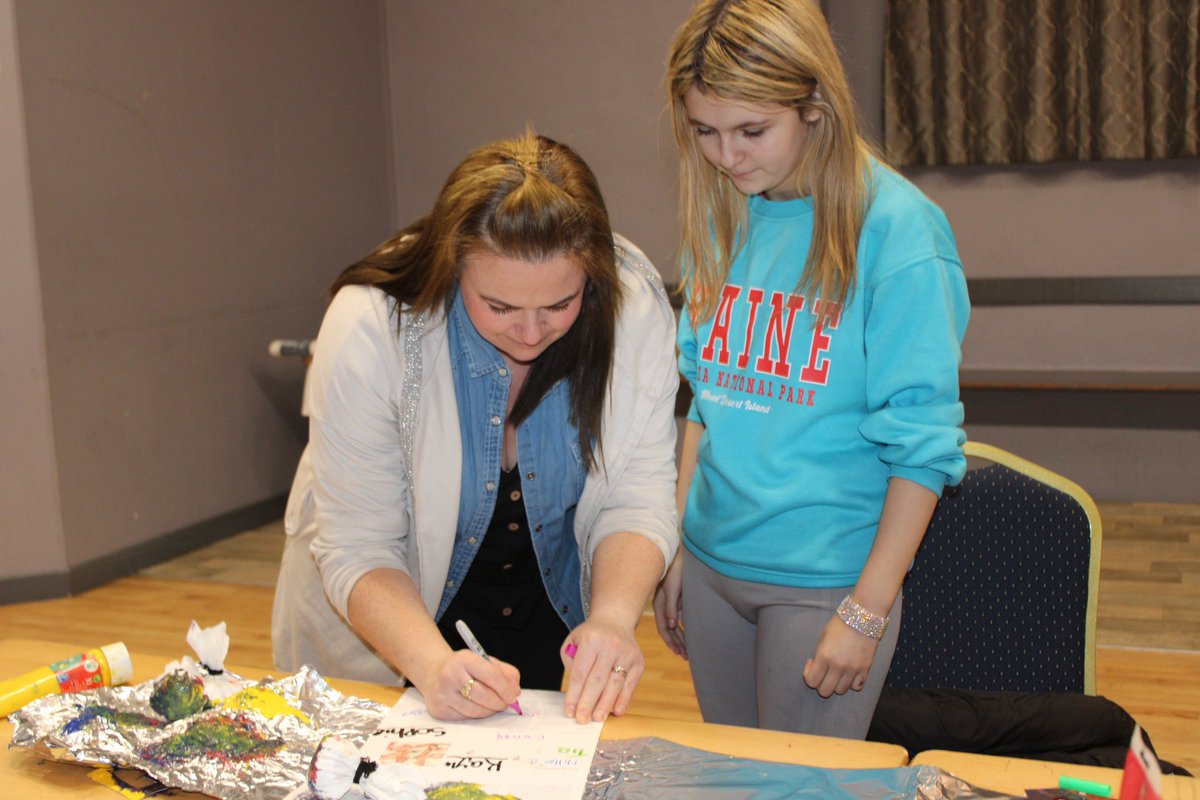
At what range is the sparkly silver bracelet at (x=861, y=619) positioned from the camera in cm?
141

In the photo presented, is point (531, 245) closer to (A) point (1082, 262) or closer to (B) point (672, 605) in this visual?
(B) point (672, 605)

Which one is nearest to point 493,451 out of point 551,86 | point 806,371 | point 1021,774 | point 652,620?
point 806,371

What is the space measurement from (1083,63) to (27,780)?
4.03 metres

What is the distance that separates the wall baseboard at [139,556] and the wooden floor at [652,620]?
38mm

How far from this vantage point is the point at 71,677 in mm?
1440

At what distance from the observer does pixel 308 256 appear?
481 centimetres

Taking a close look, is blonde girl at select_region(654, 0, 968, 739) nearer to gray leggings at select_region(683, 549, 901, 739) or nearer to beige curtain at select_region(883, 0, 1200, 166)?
gray leggings at select_region(683, 549, 901, 739)

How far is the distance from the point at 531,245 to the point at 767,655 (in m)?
0.60

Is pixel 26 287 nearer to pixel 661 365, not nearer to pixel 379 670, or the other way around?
pixel 379 670

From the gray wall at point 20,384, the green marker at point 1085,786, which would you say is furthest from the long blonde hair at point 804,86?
the gray wall at point 20,384

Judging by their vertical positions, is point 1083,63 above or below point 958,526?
above

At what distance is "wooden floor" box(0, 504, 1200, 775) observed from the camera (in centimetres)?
279

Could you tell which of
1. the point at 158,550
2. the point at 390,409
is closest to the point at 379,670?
the point at 390,409

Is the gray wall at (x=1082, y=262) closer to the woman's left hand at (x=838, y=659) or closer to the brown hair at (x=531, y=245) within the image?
the brown hair at (x=531, y=245)
